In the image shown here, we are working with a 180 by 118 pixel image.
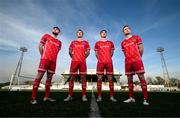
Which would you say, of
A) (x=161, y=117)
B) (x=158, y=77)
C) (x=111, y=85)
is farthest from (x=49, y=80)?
(x=158, y=77)

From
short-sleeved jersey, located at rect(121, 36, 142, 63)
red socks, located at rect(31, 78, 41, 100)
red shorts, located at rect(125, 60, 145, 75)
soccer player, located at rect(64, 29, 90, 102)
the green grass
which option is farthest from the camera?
soccer player, located at rect(64, 29, 90, 102)

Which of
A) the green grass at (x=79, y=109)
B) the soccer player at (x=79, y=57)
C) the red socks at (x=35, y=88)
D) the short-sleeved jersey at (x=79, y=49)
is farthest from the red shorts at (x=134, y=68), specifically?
the red socks at (x=35, y=88)

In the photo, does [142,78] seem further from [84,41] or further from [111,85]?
[84,41]

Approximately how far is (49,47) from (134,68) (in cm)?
278

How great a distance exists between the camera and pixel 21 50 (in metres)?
53.0

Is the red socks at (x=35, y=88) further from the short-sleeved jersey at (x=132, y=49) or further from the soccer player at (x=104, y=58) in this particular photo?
the short-sleeved jersey at (x=132, y=49)

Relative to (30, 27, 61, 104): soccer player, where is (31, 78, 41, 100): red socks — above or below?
below

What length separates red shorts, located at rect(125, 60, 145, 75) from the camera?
216 inches

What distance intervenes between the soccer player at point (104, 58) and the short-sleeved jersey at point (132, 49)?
62 cm

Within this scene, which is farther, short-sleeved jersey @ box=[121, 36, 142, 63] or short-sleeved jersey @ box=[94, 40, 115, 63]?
short-sleeved jersey @ box=[94, 40, 115, 63]

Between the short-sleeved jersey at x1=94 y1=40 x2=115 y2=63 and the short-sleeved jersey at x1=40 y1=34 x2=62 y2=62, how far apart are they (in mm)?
1499

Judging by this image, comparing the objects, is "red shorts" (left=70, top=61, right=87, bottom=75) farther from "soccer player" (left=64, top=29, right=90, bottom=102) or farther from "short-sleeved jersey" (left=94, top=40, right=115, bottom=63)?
"short-sleeved jersey" (left=94, top=40, right=115, bottom=63)

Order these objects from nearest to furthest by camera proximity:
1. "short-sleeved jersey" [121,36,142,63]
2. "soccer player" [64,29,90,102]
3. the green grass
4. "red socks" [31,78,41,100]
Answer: the green grass → "red socks" [31,78,41,100] → "short-sleeved jersey" [121,36,142,63] → "soccer player" [64,29,90,102]

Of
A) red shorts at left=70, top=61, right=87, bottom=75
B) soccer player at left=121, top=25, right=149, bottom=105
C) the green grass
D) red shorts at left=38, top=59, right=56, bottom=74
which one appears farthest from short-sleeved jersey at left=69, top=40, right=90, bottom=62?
the green grass
